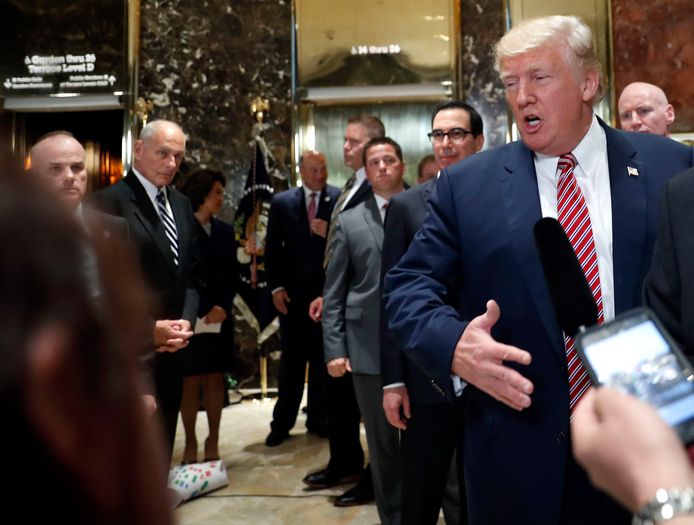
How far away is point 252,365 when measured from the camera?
7.97 m

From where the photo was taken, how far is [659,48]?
7.37m

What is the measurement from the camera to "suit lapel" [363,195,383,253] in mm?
4246

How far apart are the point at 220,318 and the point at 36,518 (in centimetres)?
503

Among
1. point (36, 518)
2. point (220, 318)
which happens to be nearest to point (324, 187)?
point (220, 318)

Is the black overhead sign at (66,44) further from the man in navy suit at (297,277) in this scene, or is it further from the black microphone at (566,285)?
the black microphone at (566,285)

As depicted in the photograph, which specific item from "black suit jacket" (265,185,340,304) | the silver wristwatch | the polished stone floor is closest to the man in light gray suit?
the polished stone floor

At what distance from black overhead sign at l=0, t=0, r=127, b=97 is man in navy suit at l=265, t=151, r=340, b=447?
280cm

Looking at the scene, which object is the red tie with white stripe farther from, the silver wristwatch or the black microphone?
the silver wristwatch

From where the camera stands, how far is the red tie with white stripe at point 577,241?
2010 mm

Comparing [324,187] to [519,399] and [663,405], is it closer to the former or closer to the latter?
[519,399]

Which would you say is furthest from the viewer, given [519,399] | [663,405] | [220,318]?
[220,318]

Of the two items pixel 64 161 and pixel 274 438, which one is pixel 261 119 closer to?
pixel 274 438

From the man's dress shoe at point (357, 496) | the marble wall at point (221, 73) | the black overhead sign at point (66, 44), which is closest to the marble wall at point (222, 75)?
the marble wall at point (221, 73)

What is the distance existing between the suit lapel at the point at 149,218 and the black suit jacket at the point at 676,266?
9.27ft
